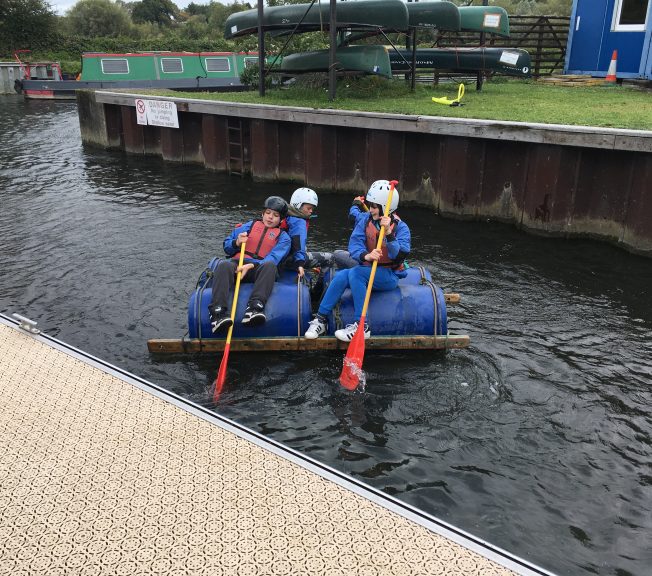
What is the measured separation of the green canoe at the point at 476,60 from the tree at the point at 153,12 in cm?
6403

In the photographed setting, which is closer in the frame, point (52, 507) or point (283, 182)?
point (52, 507)

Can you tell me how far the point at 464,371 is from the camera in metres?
6.98

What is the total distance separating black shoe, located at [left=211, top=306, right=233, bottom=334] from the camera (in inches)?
267

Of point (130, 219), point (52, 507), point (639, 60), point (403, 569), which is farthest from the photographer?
point (639, 60)

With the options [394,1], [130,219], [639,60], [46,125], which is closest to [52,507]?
[130,219]

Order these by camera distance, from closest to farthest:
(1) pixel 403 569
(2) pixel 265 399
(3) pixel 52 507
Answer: (1) pixel 403 569 < (3) pixel 52 507 < (2) pixel 265 399

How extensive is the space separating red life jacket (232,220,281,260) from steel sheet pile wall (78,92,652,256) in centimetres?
590

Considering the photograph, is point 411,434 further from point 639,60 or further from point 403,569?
point 639,60

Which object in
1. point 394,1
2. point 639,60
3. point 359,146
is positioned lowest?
point 359,146

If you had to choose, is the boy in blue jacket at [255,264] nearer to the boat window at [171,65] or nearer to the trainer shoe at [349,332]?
the trainer shoe at [349,332]

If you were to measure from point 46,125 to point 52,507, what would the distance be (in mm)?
25216

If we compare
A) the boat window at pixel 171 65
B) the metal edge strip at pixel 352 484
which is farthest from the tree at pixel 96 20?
the metal edge strip at pixel 352 484

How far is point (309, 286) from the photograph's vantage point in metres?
7.67

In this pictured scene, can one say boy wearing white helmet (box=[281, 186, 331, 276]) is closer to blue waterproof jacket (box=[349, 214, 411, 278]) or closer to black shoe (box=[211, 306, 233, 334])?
blue waterproof jacket (box=[349, 214, 411, 278])
